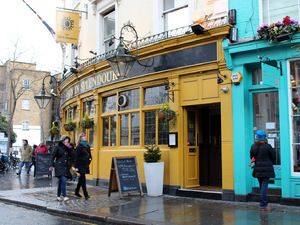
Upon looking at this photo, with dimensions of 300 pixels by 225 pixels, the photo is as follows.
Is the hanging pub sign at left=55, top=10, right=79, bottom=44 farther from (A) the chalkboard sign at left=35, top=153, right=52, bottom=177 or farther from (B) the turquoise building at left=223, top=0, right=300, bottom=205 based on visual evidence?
(B) the turquoise building at left=223, top=0, right=300, bottom=205

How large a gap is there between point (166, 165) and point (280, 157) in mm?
3416

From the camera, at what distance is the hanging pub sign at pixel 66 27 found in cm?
1414

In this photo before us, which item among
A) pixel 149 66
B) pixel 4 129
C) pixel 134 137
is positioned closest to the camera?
pixel 149 66

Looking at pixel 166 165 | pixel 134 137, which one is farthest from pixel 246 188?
pixel 134 137

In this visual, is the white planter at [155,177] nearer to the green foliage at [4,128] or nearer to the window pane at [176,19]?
the window pane at [176,19]

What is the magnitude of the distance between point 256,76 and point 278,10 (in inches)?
66.9

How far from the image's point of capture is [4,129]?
130ft

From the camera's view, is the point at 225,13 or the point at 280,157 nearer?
the point at 280,157

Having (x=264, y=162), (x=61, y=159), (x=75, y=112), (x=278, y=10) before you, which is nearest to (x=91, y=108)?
(x=75, y=112)

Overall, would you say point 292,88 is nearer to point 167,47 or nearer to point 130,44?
point 167,47

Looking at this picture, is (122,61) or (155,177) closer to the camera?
(155,177)

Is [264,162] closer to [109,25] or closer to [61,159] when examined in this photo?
[61,159]

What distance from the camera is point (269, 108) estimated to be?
8.76 meters

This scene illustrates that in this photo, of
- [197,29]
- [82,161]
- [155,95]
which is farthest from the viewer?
[155,95]
